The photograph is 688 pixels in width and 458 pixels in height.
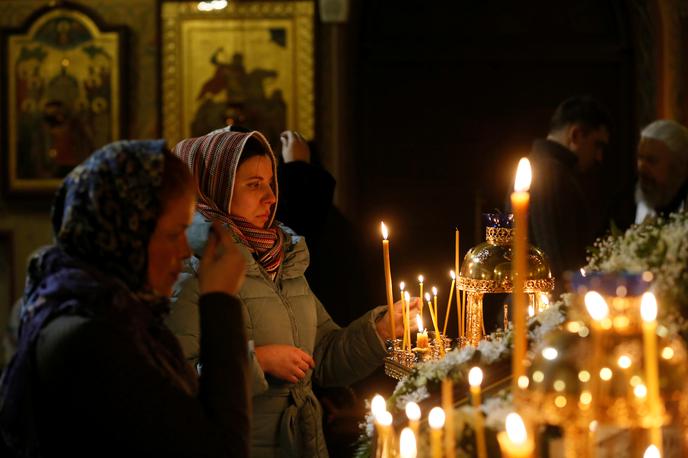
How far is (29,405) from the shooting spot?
166 cm

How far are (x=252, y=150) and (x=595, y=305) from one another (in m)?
1.55

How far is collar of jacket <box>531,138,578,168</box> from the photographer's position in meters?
4.48

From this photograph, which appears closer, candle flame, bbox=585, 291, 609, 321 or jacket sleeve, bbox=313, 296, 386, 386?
candle flame, bbox=585, 291, 609, 321

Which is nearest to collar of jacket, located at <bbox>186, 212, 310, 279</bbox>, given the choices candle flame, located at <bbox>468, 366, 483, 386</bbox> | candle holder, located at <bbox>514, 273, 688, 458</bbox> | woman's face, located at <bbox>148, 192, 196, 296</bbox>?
woman's face, located at <bbox>148, 192, 196, 296</bbox>

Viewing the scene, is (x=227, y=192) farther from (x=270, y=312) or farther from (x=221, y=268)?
(x=221, y=268)

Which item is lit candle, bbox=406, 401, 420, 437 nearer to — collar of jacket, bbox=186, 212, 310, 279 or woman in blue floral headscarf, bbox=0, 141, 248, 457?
woman in blue floral headscarf, bbox=0, 141, 248, 457

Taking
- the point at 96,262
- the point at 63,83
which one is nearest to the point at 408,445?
the point at 96,262

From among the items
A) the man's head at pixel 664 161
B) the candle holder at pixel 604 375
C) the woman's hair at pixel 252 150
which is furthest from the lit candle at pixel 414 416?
the man's head at pixel 664 161

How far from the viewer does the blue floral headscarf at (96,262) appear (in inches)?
66.4

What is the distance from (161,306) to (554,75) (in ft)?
18.1

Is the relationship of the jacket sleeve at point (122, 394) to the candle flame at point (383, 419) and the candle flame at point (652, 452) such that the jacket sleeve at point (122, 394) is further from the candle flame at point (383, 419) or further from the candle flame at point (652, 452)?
the candle flame at point (652, 452)

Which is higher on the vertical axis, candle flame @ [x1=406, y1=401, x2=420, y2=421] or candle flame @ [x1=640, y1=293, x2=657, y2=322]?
candle flame @ [x1=640, y1=293, x2=657, y2=322]

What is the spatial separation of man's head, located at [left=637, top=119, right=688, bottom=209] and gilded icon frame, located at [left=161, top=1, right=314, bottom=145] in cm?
270

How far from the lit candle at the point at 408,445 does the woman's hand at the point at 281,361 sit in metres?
0.85
